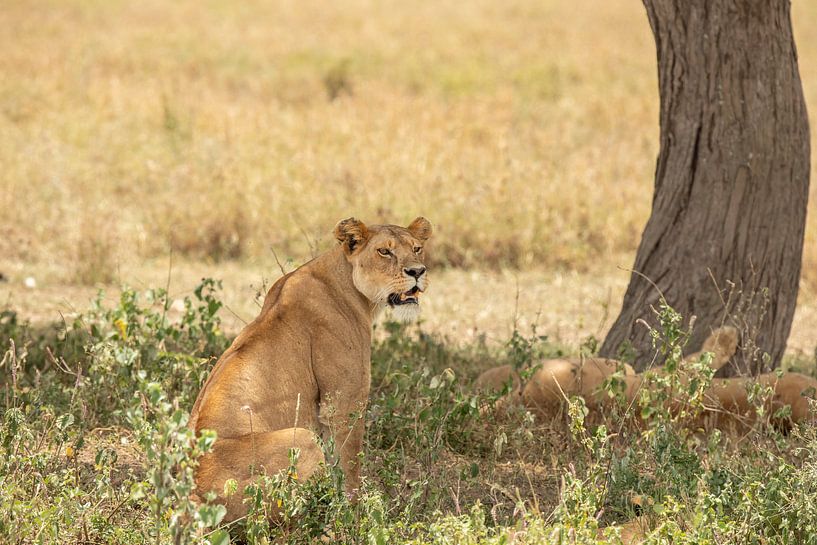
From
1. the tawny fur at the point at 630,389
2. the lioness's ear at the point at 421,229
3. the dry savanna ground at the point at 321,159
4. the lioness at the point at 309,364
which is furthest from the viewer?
the dry savanna ground at the point at 321,159

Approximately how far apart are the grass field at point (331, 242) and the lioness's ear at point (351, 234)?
0.67m

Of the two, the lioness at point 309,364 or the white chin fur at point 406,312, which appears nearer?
the lioness at point 309,364

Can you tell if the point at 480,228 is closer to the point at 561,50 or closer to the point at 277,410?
the point at 277,410

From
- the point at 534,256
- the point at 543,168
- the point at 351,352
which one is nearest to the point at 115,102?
the point at 543,168

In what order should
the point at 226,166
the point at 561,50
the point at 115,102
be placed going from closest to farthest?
the point at 226,166 < the point at 115,102 < the point at 561,50

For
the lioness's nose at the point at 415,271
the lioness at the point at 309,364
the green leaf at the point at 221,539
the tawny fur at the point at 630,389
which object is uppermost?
the lioness's nose at the point at 415,271

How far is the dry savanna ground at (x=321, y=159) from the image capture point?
376 inches

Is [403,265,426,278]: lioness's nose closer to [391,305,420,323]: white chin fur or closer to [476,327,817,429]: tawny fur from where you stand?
[391,305,420,323]: white chin fur

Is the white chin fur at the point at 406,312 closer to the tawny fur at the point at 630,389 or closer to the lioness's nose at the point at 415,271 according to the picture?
the lioness's nose at the point at 415,271

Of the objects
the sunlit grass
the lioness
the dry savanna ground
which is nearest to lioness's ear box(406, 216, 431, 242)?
the lioness

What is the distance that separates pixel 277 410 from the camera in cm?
431

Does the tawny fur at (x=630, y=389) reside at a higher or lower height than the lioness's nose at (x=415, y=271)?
lower

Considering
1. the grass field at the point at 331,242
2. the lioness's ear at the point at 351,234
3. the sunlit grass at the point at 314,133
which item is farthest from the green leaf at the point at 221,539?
the sunlit grass at the point at 314,133

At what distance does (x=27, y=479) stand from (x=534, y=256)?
648 cm
